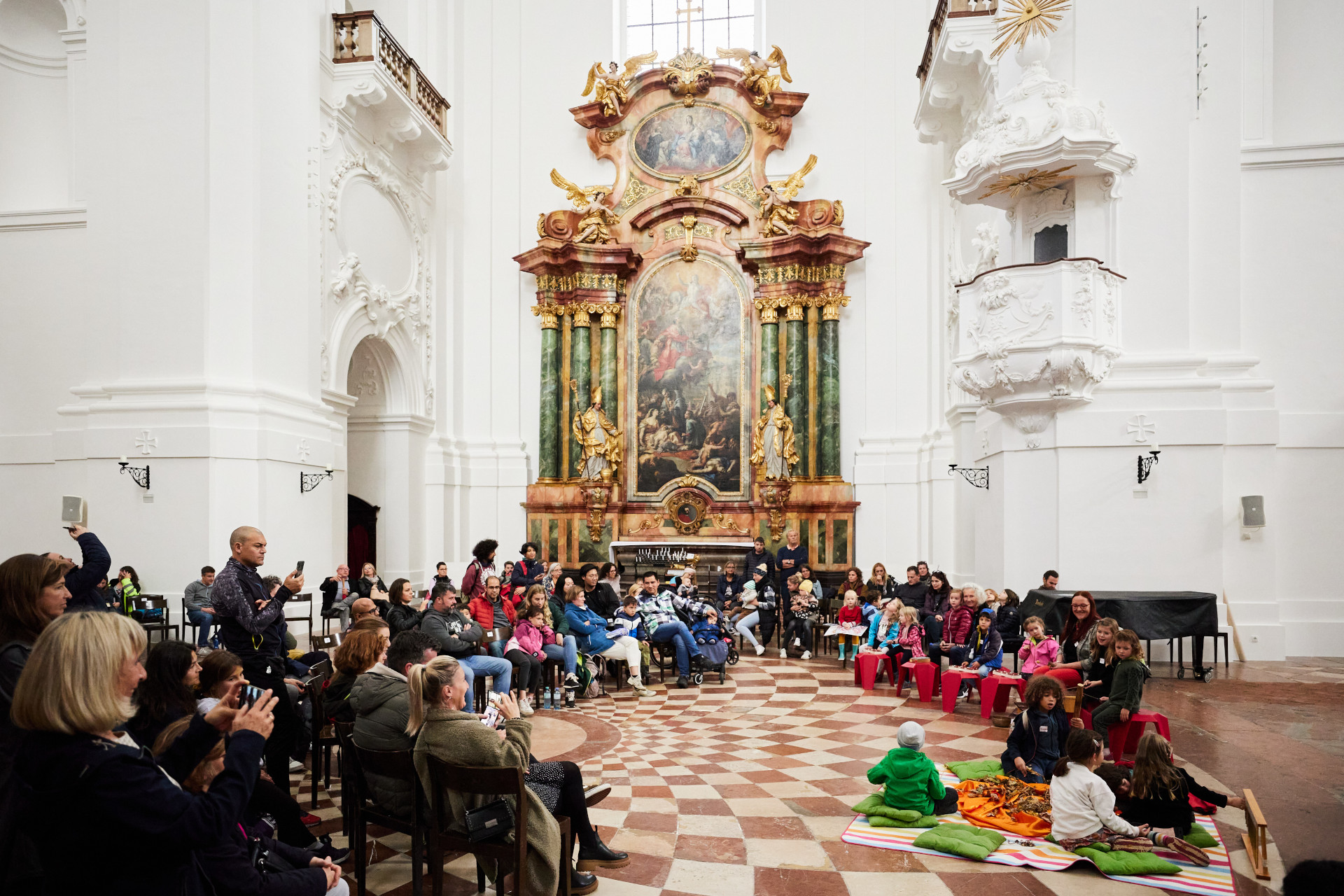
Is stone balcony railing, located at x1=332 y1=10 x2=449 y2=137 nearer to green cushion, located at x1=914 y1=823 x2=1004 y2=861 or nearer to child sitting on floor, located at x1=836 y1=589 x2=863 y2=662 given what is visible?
child sitting on floor, located at x1=836 y1=589 x2=863 y2=662

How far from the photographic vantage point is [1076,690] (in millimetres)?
6266

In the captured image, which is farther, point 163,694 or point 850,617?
point 850,617

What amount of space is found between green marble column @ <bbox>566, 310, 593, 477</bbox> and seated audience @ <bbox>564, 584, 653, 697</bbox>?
282 inches

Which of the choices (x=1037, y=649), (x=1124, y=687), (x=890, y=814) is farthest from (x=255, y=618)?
(x=1037, y=649)

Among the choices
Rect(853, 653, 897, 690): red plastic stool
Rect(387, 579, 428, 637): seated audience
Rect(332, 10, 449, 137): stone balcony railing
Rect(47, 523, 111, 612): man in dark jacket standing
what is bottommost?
Rect(853, 653, 897, 690): red plastic stool

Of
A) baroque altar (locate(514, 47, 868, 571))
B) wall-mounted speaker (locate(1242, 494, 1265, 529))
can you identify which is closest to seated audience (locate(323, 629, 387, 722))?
wall-mounted speaker (locate(1242, 494, 1265, 529))

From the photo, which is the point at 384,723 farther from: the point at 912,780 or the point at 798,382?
the point at 798,382

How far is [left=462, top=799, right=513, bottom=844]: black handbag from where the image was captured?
3803mm

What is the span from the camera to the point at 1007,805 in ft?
17.0

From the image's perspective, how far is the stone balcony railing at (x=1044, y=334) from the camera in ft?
32.2

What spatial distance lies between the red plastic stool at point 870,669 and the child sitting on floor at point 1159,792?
172 inches

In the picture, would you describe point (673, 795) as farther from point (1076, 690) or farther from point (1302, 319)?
point (1302, 319)

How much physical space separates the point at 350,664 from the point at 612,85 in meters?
13.7

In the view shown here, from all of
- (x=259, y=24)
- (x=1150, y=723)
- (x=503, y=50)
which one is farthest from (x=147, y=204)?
(x=1150, y=723)
